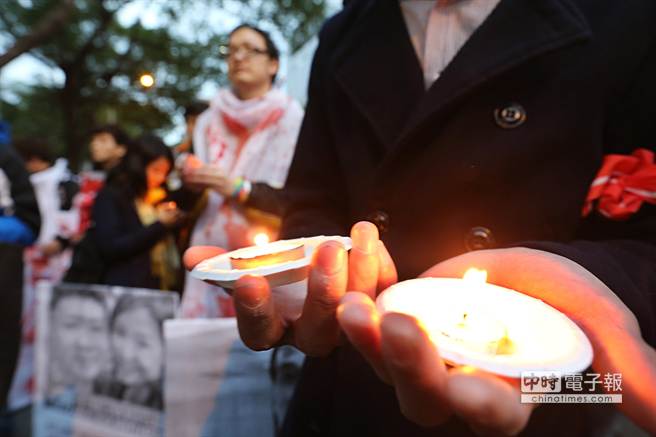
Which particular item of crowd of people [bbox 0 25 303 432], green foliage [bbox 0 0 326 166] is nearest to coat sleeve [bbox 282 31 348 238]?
crowd of people [bbox 0 25 303 432]

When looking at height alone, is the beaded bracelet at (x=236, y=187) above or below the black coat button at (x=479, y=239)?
above

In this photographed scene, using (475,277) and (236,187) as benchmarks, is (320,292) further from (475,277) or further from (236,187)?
(236,187)

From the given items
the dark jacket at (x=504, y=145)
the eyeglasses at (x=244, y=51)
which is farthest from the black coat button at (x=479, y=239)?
the eyeglasses at (x=244, y=51)

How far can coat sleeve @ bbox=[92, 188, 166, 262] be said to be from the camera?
2840mm

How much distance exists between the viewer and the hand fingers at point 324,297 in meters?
0.71

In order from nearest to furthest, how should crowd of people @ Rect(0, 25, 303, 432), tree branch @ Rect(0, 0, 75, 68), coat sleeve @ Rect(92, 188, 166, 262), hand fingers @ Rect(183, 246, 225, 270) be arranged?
hand fingers @ Rect(183, 246, 225, 270) → crowd of people @ Rect(0, 25, 303, 432) → coat sleeve @ Rect(92, 188, 166, 262) → tree branch @ Rect(0, 0, 75, 68)

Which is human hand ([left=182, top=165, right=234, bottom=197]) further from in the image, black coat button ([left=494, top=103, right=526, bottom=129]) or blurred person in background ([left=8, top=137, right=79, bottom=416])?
blurred person in background ([left=8, top=137, right=79, bottom=416])

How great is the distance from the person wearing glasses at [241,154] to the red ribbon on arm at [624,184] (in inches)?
55.6

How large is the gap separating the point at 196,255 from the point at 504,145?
681 millimetres

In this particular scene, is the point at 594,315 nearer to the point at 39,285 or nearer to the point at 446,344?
the point at 446,344

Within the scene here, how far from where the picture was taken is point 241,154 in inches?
102

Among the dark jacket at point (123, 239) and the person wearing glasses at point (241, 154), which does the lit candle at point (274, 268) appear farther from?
the dark jacket at point (123, 239)

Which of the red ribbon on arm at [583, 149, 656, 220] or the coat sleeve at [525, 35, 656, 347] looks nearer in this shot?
the coat sleeve at [525, 35, 656, 347]

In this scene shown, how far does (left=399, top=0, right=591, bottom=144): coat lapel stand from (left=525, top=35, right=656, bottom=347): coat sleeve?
0.62 feet
